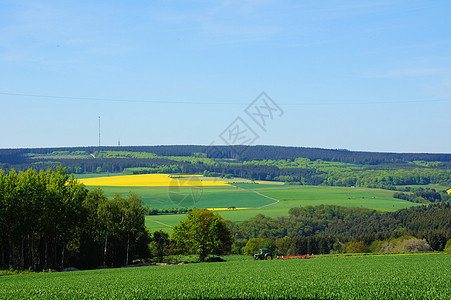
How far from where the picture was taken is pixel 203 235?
285 feet

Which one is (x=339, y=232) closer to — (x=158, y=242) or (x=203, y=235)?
(x=158, y=242)

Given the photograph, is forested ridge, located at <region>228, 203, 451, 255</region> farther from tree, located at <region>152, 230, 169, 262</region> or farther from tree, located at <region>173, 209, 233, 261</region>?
tree, located at <region>173, 209, 233, 261</region>

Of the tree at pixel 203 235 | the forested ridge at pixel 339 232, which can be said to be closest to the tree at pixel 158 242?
the tree at pixel 203 235

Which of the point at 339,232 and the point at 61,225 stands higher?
the point at 61,225

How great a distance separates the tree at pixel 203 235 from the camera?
86.1 m

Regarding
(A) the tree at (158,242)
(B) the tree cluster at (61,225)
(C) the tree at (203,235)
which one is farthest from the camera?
(A) the tree at (158,242)

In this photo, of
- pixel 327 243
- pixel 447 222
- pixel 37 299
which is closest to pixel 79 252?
pixel 37 299

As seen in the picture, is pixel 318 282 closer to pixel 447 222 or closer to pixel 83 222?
pixel 83 222

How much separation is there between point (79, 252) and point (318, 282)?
5207 centimetres

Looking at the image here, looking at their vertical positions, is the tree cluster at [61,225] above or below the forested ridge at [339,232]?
above

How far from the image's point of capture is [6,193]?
206 feet

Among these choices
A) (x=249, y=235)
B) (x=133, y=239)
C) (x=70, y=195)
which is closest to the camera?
(x=70, y=195)

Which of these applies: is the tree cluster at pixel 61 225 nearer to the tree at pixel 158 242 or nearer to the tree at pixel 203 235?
the tree at pixel 203 235

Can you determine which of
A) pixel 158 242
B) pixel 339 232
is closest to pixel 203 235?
pixel 158 242
